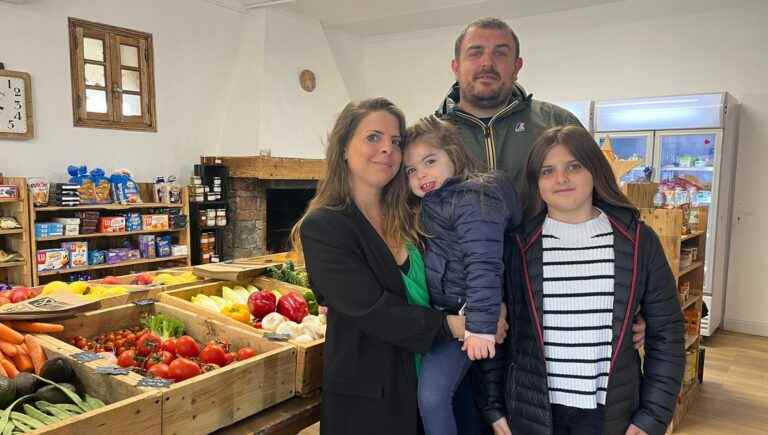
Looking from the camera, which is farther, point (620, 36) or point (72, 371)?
point (620, 36)

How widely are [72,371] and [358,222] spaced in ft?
3.21

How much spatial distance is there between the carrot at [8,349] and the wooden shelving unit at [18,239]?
3.07 metres

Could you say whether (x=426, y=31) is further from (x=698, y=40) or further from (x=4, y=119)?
(x=4, y=119)

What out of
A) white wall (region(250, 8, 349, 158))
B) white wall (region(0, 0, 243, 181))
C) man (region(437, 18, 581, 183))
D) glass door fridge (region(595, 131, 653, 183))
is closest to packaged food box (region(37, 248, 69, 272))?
white wall (region(0, 0, 243, 181))

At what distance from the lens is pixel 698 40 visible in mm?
5449

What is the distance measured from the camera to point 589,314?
1.40 metres

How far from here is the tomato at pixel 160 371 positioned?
159cm

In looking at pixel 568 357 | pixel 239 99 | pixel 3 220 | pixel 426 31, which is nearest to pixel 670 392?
pixel 568 357

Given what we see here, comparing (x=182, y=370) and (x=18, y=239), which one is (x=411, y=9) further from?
(x=182, y=370)

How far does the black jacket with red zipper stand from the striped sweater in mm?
24

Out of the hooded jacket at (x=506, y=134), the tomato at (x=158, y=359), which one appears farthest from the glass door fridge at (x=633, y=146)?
the tomato at (x=158, y=359)

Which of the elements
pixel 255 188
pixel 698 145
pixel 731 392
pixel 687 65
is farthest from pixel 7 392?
pixel 687 65

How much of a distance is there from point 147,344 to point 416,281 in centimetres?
101

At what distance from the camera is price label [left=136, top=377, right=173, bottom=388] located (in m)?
Answer: 1.42
